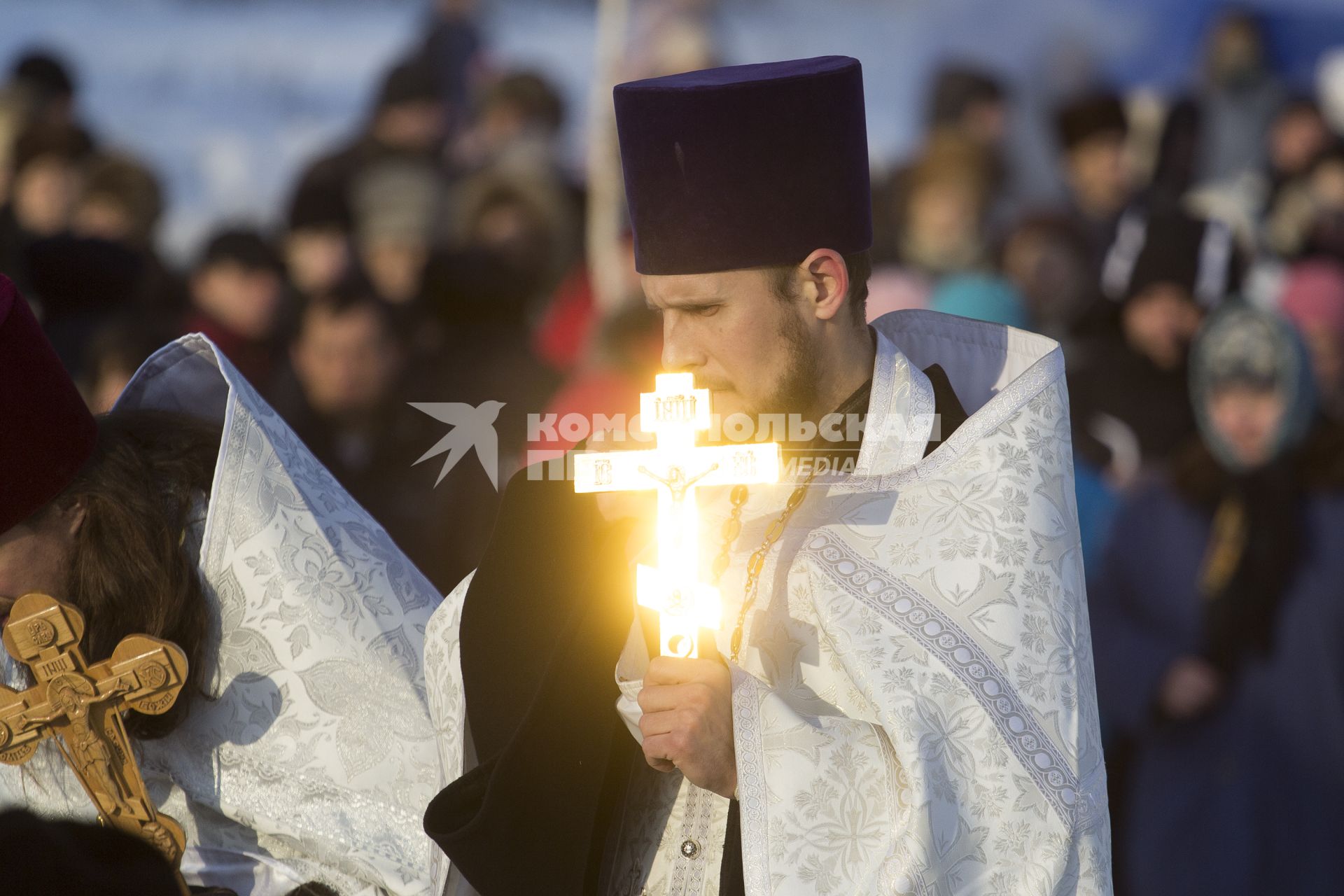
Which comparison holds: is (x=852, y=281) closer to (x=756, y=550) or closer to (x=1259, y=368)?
(x=756, y=550)

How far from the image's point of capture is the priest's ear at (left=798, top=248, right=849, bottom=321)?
292 centimetres

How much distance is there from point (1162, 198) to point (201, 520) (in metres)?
5.93

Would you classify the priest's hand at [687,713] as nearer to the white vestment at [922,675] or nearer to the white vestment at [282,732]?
the white vestment at [922,675]

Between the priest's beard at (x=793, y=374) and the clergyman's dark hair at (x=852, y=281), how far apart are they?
44 millimetres

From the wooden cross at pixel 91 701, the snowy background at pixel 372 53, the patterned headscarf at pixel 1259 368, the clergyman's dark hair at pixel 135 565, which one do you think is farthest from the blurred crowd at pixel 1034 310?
the wooden cross at pixel 91 701

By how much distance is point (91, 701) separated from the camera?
9.43 ft

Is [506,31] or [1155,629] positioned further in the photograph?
[506,31]

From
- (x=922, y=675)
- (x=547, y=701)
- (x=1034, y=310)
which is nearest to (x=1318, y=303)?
(x=1034, y=310)

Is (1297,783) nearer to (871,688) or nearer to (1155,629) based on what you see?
(1155,629)

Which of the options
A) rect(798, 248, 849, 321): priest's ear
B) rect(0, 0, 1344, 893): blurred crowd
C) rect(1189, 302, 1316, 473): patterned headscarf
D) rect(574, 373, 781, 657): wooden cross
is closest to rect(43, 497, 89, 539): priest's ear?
rect(574, 373, 781, 657): wooden cross

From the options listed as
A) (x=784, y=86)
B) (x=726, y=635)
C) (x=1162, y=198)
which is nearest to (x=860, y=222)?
(x=784, y=86)

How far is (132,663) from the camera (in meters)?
2.87

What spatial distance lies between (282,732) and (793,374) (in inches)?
46.7

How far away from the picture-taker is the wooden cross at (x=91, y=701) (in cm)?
285
